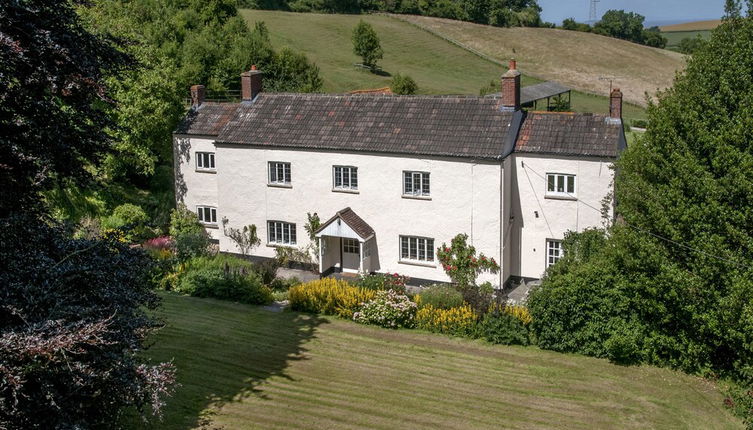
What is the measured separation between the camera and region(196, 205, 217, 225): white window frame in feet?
126

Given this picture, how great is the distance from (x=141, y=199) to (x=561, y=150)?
923 inches

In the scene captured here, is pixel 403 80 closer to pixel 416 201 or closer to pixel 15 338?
pixel 416 201

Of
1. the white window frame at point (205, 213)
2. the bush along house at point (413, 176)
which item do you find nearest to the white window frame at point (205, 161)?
the bush along house at point (413, 176)

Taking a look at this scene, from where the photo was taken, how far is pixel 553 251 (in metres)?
32.4

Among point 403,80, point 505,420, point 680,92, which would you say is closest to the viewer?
point 505,420

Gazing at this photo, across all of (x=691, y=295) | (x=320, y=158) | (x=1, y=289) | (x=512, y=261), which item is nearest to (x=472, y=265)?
(x=512, y=261)

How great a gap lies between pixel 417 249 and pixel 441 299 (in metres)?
6.13

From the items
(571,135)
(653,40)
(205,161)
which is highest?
(653,40)


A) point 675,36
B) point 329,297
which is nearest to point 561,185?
point 329,297

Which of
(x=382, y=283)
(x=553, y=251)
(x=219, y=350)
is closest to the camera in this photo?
(x=219, y=350)

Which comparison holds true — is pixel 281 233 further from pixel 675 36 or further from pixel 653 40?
pixel 675 36

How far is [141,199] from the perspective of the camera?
137 feet

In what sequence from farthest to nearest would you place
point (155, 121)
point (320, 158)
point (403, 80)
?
point (403, 80) < point (155, 121) < point (320, 158)

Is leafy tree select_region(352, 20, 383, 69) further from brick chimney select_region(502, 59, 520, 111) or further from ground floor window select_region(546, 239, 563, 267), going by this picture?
ground floor window select_region(546, 239, 563, 267)
